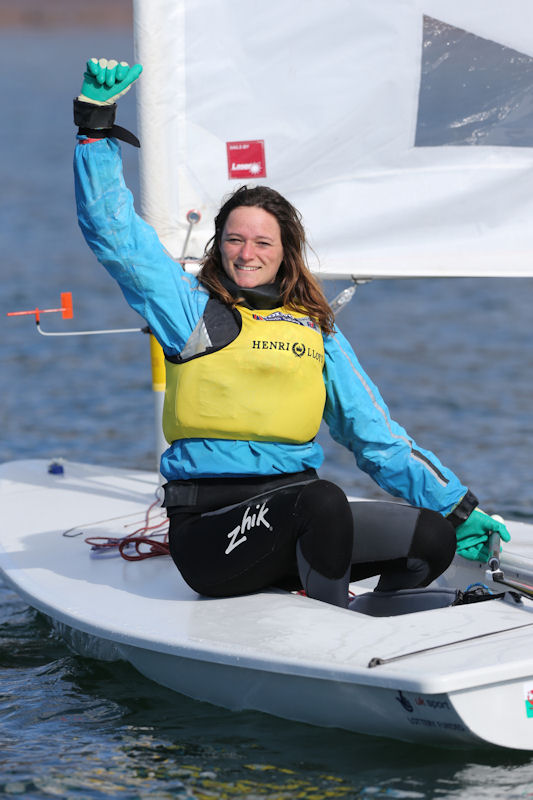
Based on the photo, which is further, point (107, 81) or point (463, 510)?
point (463, 510)

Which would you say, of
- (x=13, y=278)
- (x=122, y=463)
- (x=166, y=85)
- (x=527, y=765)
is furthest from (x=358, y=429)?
(x=13, y=278)

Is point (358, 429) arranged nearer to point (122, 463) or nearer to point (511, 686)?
point (511, 686)

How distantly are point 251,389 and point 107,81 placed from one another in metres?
0.72

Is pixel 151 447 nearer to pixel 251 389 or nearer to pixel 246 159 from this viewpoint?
pixel 246 159

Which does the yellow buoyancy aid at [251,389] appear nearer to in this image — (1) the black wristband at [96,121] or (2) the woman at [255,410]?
(2) the woman at [255,410]

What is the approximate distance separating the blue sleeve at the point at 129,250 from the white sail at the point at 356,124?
85 cm

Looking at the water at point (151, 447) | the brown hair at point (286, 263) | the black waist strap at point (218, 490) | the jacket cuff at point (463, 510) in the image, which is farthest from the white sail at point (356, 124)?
the black waist strap at point (218, 490)

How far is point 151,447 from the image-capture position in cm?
651

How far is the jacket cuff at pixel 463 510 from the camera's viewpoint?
3223 millimetres

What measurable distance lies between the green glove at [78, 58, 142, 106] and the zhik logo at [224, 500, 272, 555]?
0.92 metres

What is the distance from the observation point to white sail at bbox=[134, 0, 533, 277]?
12.4 ft

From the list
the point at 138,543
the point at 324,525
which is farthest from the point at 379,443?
the point at 138,543

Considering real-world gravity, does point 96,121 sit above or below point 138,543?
above

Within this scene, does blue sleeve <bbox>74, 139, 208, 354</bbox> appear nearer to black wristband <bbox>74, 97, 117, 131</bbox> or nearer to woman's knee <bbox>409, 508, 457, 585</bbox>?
black wristband <bbox>74, 97, 117, 131</bbox>
